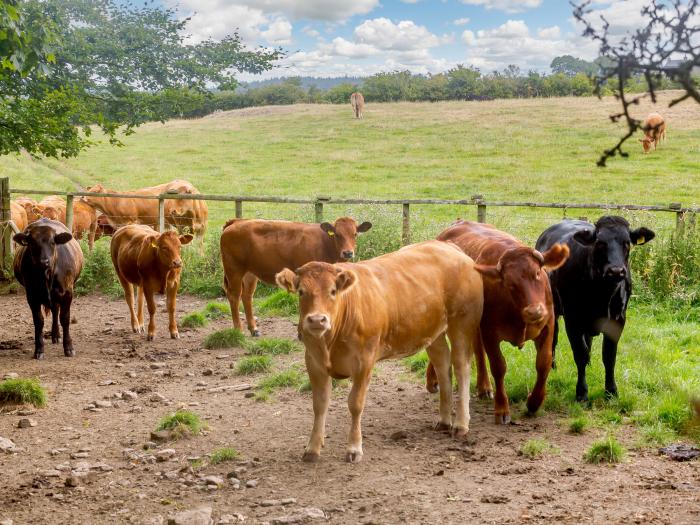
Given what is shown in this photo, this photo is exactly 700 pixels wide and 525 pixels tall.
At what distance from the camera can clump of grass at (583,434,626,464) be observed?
5730mm

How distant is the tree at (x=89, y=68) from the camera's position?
9836 mm

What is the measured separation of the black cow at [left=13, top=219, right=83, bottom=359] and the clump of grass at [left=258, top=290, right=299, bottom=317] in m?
2.81

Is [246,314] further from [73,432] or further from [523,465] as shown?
[523,465]

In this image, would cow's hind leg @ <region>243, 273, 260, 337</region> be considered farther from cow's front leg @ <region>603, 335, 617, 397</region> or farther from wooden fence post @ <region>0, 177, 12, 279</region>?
wooden fence post @ <region>0, 177, 12, 279</region>

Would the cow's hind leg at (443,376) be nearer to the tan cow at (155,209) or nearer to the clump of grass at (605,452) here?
the clump of grass at (605,452)

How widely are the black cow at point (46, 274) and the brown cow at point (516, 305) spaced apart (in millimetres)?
5388

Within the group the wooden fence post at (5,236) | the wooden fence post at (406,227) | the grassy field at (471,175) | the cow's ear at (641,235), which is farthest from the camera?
the wooden fence post at (5,236)

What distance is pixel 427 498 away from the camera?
520 cm

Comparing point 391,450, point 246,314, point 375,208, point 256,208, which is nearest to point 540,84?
point 256,208

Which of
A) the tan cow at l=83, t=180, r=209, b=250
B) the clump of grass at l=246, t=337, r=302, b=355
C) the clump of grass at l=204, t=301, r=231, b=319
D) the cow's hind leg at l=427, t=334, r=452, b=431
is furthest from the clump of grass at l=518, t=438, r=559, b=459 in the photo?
the tan cow at l=83, t=180, r=209, b=250

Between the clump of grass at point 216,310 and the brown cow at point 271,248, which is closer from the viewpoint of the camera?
the brown cow at point 271,248

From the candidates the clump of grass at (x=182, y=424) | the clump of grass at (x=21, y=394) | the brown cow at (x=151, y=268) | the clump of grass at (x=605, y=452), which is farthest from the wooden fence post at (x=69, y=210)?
the clump of grass at (x=605, y=452)

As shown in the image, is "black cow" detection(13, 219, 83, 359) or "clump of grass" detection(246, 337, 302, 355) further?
"black cow" detection(13, 219, 83, 359)

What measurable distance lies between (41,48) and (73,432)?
14.8 feet
